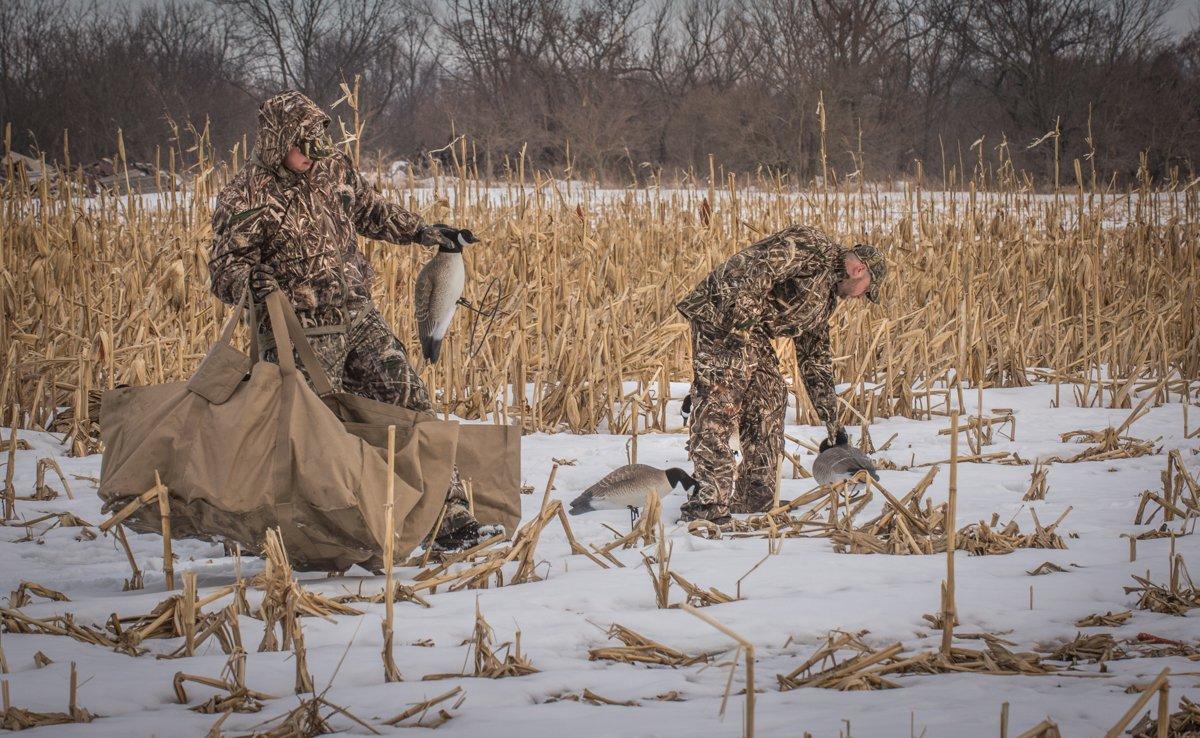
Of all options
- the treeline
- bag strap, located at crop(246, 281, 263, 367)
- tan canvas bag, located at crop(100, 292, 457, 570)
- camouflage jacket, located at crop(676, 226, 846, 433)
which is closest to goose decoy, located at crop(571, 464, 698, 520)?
camouflage jacket, located at crop(676, 226, 846, 433)

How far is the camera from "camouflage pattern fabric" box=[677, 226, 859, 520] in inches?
184

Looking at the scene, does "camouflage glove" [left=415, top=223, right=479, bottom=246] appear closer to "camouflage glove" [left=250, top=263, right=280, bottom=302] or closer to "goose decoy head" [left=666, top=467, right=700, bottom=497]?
"camouflage glove" [left=250, top=263, right=280, bottom=302]

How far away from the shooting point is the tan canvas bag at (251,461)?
306cm

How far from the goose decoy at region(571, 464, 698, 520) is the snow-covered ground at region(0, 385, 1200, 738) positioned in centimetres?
10

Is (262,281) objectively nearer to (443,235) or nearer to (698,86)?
(443,235)

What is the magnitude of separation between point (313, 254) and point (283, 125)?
0.42 meters

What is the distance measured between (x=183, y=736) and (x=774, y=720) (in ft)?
3.66

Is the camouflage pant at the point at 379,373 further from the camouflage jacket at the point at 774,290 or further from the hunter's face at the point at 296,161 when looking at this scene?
the camouflage jacket at the point at 774,290

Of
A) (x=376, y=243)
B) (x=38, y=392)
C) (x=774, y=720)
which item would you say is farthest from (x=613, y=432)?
(x=774, y=720)

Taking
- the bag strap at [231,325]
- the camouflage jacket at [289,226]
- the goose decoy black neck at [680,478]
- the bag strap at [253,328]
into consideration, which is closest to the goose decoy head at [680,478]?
the goose decoy black neck at [680,478]

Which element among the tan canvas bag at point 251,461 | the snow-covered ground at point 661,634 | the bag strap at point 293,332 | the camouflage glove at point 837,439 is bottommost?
the snow-covered ground at point 661,634

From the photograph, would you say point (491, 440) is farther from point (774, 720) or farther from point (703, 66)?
point (703, 66)

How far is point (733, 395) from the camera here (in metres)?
4.81

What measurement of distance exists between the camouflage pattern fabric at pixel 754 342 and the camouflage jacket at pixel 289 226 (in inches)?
62.5
